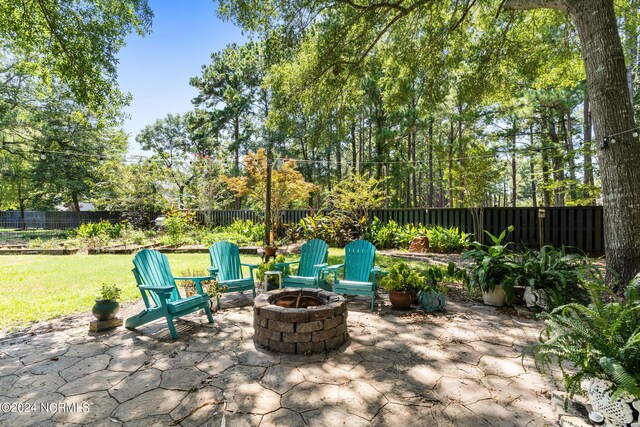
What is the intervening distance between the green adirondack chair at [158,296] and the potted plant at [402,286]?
6.96 ft

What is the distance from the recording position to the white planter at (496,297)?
3.79 meters

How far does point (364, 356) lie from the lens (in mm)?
2545

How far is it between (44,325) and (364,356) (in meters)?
3.43

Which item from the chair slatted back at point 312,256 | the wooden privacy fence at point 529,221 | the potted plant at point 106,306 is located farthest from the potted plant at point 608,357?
the wooden privacy fence at point 529,221

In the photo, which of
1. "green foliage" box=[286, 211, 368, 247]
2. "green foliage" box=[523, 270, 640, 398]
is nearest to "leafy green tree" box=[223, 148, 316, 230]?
"green foliage" box=[286, 211, 368, 247]

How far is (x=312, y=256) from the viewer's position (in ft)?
14.6

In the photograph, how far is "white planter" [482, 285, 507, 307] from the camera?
149 inches


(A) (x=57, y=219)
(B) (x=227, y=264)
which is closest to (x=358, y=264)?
(B) (x=227, y=264)

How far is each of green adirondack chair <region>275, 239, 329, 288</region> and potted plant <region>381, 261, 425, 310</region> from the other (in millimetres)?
876

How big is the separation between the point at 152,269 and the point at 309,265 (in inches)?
79.5

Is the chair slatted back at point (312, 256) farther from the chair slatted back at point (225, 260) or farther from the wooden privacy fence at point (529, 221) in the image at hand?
the wooden privacy fence at point (529, 221)

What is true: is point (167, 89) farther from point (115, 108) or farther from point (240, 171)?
point (240, 171)

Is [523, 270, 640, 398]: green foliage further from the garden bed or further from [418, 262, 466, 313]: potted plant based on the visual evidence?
the garden bed

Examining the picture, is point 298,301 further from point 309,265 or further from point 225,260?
point 225,260
